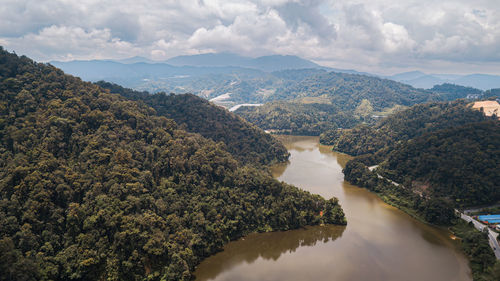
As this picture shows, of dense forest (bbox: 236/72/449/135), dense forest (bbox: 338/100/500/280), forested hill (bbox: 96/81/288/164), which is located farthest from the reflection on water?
dense forest (bbox: 236/72/449/135)

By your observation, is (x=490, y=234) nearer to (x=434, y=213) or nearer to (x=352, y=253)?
(x=434, y=213)

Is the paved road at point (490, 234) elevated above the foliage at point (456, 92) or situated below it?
below

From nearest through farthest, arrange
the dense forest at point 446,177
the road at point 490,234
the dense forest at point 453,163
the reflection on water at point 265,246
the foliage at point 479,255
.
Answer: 1. the foliage at point 479,255
2. the reflection on water at point 265,246
3. the road at point 490,234
4. the dense forest at point 446,177
5. the dense forest at point 453,163

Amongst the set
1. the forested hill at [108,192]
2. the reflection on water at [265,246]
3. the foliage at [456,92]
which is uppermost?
the foliage at [456,92]

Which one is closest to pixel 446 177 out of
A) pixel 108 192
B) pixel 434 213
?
pixel 434 213

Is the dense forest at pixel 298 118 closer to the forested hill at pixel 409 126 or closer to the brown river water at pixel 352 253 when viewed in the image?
the forested hill at pixel 409 126

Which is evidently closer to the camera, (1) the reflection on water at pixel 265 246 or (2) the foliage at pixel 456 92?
(1) the reflection on water at pixel 265 246

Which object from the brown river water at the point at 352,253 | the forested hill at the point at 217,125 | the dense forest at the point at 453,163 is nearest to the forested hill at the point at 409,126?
the dense forest at the point at 453,163

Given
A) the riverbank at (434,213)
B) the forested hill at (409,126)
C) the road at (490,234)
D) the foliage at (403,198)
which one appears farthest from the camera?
the forested hill at (409,126)
